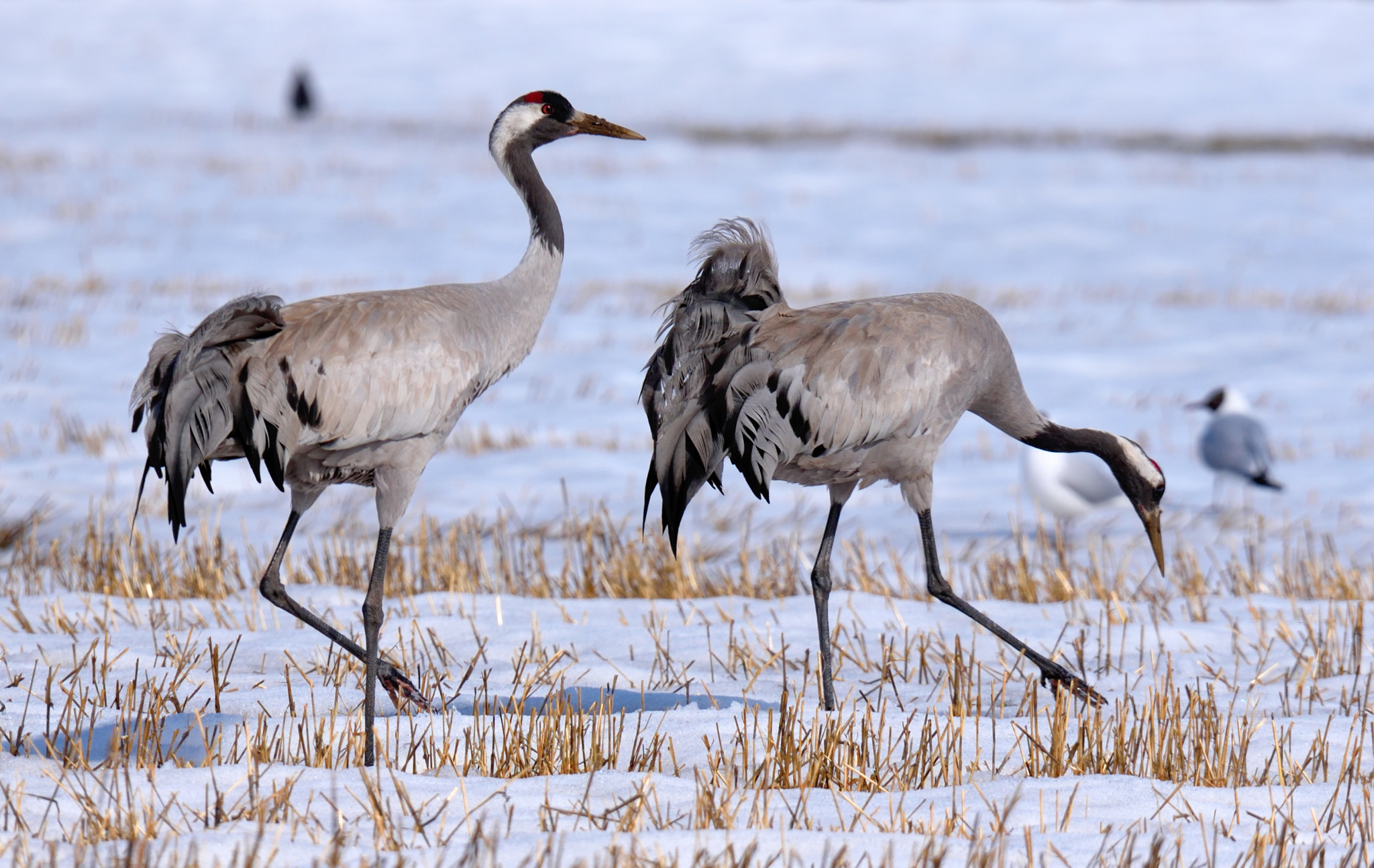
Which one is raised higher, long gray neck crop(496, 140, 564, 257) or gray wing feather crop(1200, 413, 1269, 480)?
long gray neck crop(496, 140, 564, 257)

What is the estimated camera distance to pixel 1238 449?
9062 millimetres

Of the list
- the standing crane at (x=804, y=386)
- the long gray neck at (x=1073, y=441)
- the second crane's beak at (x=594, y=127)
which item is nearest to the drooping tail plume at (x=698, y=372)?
the standing crane at (x=804, y=386)

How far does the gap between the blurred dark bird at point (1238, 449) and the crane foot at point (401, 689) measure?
602cm

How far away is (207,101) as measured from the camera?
4191cm

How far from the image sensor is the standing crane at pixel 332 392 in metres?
4.24

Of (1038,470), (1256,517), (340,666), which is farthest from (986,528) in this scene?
(340,666)

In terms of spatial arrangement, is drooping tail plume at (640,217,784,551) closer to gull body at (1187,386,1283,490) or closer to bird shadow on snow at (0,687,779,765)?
bird shadow on snow at (0,687,779,765)

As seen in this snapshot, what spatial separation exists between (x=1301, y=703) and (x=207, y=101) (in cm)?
4135

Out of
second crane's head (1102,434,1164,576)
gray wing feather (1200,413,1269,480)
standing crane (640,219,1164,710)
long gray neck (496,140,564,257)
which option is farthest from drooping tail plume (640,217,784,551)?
gray wing feather (1200,413,1269,480)

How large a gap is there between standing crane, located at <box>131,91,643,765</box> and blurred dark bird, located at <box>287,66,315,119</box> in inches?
1361

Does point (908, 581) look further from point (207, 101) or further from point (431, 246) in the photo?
point (207, 101)

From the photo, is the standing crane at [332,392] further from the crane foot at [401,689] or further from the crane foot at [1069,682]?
the crane foot at [1069,682]

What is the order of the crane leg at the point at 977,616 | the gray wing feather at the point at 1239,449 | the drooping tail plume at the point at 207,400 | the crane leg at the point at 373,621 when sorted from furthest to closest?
the gray wing feather at the point at 1239,449
the crane leg at the point at 977,616
the drooping tail plume at the point at 207,400
the crane leg at the point at 373,621

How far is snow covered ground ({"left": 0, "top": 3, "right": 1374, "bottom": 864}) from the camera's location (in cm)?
881
